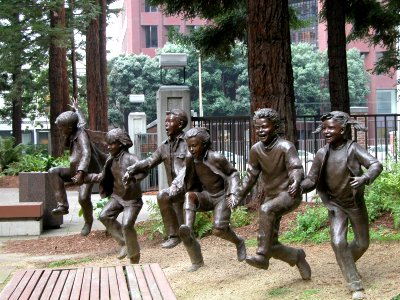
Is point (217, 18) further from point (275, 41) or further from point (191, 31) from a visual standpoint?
point (275, 41)

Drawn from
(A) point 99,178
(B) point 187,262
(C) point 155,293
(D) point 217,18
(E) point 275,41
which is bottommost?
(B) point 187,262

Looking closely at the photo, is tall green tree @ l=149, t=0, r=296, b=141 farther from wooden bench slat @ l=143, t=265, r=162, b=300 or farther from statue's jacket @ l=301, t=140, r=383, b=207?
wooden bench slat @ l=143, t=265, r=162, b=300

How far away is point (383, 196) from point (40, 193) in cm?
708

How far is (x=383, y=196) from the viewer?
11141 mm

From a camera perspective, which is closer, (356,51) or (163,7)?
(163,7)

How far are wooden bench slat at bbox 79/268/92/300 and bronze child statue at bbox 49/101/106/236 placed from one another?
114 inches

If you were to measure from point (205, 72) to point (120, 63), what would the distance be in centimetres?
888

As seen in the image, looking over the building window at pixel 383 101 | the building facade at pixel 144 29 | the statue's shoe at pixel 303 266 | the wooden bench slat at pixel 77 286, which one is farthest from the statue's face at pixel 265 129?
the building facade at pixel 144 29

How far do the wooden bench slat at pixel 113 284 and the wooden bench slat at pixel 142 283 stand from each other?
0.19 m

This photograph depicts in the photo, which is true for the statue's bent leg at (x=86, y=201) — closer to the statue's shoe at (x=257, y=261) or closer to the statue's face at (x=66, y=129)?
the statue's face at (x=66, y=129)

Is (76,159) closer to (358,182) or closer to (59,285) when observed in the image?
(59,285)

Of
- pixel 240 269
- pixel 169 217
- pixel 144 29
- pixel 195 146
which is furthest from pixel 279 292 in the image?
pixel 144 29

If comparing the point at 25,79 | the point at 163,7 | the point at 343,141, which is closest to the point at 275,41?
the point at 343,141

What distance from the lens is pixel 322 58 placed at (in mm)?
59531
